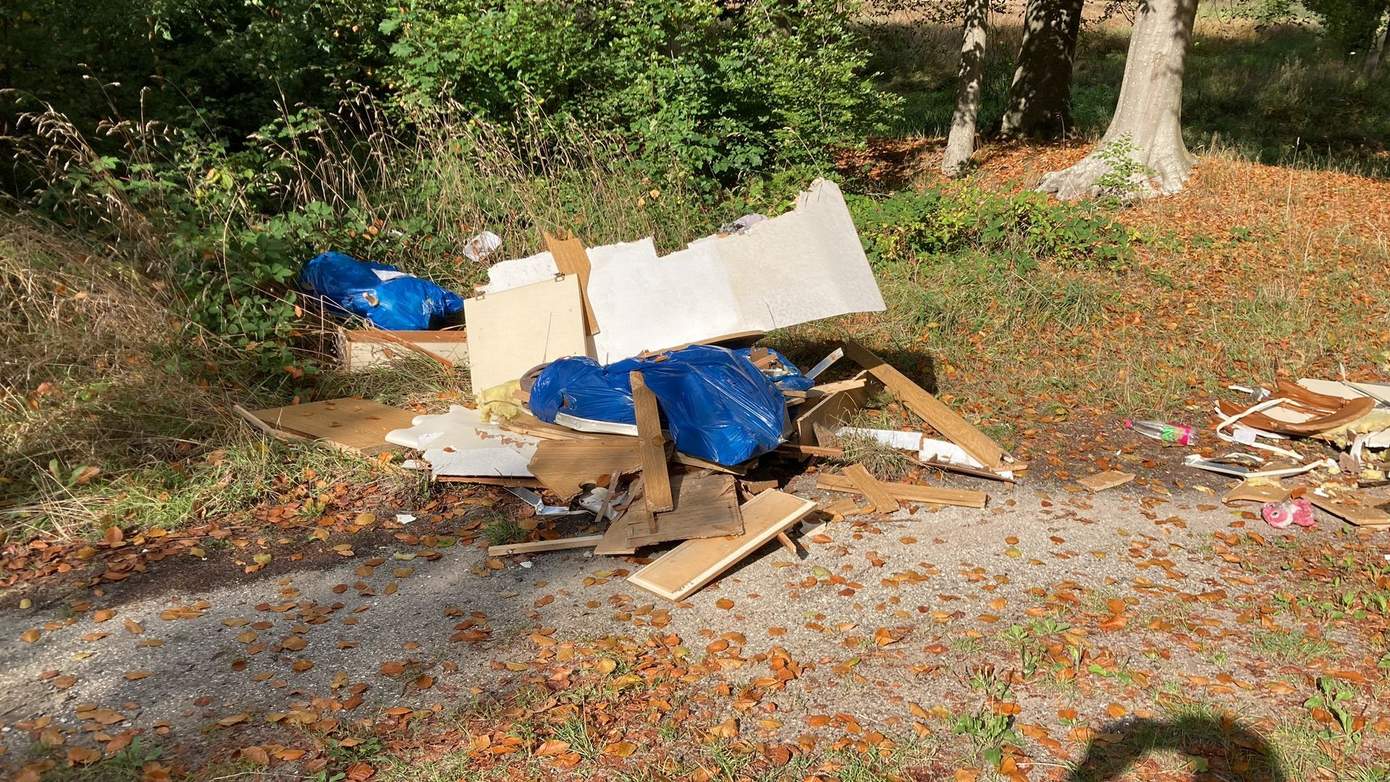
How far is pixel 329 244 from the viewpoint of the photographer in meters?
6.79

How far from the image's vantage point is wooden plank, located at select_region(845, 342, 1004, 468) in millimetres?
5434

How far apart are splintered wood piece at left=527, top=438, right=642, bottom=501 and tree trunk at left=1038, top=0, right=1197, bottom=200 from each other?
24.3 feet

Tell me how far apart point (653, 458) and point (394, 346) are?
2.50m

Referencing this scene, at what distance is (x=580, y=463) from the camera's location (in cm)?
468

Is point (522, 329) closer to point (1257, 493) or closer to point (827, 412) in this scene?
point (827, 412)

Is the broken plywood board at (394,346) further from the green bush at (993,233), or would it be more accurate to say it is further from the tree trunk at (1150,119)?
the tree trunk at (1150,119)

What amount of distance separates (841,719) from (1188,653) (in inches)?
55.8

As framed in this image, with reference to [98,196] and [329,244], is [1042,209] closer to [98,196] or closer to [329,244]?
[329,244]

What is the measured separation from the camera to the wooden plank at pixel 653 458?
14.3ft

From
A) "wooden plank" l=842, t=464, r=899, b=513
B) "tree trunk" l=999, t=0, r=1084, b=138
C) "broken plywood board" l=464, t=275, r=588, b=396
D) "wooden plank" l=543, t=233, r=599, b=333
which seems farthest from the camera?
"tree trunk" l=999, t=0, r=1084, b=138

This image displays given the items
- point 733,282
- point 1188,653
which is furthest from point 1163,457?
point 733,282

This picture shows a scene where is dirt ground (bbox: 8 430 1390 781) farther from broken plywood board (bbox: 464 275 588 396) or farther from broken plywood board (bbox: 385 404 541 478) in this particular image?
broken plywood board (bbox: 464 275 588 396)

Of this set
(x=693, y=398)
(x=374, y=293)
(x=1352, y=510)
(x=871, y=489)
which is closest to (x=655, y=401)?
(x=693, y=398)

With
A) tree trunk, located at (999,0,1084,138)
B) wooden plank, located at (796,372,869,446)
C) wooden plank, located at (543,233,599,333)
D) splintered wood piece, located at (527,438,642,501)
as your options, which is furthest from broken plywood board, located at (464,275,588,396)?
tree trunk, located at (999,0,1084,138)
